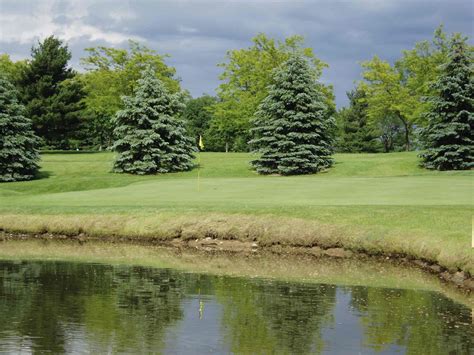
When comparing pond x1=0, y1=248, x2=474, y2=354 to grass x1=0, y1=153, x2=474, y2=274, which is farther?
grass x1=0, y1=153, x2=474, y2=274

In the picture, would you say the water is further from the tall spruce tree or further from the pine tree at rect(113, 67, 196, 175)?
the pine tree at rect(113, 67, 196, 175)

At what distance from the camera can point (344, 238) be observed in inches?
821

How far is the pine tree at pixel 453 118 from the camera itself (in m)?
45.9

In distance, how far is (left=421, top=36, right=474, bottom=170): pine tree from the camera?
45.9 metres

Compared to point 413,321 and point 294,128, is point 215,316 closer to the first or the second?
point 413,321

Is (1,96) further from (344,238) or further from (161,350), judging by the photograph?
(161,350)

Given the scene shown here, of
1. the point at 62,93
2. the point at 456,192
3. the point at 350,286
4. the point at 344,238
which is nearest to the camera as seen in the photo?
the point at 350,286

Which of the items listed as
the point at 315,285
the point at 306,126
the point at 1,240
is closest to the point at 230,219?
the point at 315,285

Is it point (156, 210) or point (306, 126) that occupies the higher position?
point (306, 126)

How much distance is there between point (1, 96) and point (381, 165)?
28079 mm

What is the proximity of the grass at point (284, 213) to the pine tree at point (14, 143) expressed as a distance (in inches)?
412

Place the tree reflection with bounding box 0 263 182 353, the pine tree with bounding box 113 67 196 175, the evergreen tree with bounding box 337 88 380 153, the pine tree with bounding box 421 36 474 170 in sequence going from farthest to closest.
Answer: the evergreen tree with bounding box 337 88 380 153 → the pine tree with bounding box 113 67 196 175 → the pine tree with bounding box 421 36 474 170 → the tree reflection with bounding box 0 263 182 353

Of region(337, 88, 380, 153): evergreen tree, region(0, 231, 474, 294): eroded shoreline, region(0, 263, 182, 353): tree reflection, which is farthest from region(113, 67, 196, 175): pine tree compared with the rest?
region(337, 88, 380, 153): evergreen tree

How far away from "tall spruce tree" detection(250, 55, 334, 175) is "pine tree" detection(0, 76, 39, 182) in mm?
15968
